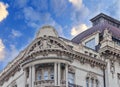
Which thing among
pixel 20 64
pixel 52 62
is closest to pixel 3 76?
pixel 20 64

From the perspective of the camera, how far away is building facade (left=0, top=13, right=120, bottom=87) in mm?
71250

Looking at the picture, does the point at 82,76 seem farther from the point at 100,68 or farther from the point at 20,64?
the point at 20,64

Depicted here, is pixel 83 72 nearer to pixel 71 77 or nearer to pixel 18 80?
pixel 71 77

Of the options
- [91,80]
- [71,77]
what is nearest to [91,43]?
[91,80]

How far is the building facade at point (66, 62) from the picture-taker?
234ft

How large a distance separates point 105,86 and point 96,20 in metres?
18.5

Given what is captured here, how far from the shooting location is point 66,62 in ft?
235

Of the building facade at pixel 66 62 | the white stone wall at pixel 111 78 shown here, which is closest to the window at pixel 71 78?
the building facade at pixel 66 62

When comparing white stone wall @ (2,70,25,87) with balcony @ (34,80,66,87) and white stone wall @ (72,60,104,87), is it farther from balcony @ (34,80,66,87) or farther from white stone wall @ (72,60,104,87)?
white stone wall @ (72,60,104,87)

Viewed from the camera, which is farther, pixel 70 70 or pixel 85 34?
pixel 85 34

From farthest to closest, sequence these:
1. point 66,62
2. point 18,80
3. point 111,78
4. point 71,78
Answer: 1. point 18,80
2. point 111,78
3. point 71,78
4. point 66,62

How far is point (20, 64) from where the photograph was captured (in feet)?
246

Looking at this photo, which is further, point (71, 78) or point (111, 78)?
point (111, 78)

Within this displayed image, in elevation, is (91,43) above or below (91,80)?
→ above
